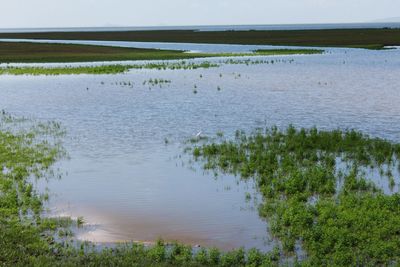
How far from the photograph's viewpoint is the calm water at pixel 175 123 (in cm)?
1605

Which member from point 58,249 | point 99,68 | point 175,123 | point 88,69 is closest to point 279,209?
point 58,249

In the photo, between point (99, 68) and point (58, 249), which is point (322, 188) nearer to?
point (58, 249)

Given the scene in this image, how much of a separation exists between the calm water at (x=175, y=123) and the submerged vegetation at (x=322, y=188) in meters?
0.99

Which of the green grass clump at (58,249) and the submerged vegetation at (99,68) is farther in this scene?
the submerged vegetation at (99,68)

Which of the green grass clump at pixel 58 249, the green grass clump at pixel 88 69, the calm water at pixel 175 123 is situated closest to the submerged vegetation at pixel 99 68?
the green grass clump at pixel 88 69

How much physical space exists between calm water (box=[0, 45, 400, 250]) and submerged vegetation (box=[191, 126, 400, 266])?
986mm

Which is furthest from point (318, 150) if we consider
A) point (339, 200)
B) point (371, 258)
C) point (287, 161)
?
point (371, 258)

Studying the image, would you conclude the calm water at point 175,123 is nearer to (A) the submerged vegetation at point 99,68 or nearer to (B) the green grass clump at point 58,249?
(B) the green grass clump at point 58,249

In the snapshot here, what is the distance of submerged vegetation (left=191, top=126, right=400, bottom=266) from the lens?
13.2 metres

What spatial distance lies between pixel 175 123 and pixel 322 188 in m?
14.9

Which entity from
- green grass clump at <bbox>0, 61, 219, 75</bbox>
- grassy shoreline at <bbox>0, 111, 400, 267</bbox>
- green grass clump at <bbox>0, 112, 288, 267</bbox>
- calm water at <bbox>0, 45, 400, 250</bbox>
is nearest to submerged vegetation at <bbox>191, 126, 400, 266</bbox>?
grassy shoreline at <bbox>0, 111, 400, 267</bbox>

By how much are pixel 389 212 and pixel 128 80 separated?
42.7 metres

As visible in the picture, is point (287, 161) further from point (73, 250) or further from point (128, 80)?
point (128, 80)

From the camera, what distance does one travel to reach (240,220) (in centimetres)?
1577
